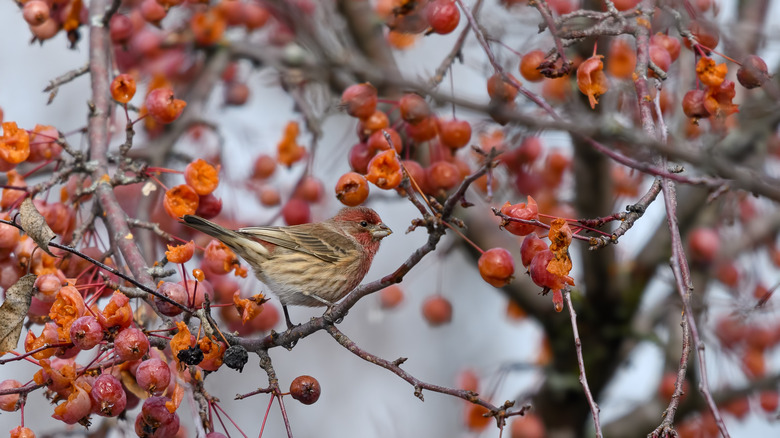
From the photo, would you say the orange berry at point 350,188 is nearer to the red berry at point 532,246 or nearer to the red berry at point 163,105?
the red berry at point 532,246

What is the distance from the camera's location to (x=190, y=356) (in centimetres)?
246

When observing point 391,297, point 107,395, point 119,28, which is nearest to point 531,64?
point 107,395

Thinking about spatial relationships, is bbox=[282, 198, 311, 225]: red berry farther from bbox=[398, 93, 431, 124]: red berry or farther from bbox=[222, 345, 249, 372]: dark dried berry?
bbox=[222, 345, 249, 372]: dark dried berry

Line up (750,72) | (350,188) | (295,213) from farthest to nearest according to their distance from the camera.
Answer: (295,213)
(350,188)
(750,72)

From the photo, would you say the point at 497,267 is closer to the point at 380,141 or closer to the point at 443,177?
the point at 443,177

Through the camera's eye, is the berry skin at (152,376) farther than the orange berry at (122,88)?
No

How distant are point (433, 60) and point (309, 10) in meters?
4.53

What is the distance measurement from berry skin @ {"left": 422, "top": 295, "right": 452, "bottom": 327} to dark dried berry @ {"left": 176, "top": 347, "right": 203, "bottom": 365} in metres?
3.06

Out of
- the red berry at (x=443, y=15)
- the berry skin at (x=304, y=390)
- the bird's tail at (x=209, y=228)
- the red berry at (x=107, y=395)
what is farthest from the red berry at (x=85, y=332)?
the red berry at (x=443, y=15)

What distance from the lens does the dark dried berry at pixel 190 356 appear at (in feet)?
8.04

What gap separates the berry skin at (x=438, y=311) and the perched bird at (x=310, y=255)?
0.65 meters

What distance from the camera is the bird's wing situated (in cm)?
459

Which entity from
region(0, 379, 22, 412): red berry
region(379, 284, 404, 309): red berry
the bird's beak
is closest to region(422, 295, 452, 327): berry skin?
region(379, 284, 404, 309): red berry

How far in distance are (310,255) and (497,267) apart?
6.53 ft
